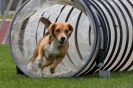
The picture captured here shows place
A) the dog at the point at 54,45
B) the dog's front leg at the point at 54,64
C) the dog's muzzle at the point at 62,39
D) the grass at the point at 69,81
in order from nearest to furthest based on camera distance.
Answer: the grass at the point at 69,81, the dog's muzzle at the point at 62,39, the dog at the point at 54,45, the dog's front leg at the point at 54,64

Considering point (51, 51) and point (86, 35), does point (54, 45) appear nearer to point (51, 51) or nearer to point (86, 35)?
point (51, 51)

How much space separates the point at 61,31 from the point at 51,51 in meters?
0.42

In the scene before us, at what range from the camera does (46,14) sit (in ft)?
39.1

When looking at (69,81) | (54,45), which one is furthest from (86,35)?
(69,81)

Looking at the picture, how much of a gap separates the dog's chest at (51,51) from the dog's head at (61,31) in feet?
0.67

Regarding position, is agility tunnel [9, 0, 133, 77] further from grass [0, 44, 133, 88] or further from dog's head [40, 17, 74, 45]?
dog's head [40, 17, 74, 45]

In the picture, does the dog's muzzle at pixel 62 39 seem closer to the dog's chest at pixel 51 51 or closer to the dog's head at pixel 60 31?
the dog's head at pixel 60 31

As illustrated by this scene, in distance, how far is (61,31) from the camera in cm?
938

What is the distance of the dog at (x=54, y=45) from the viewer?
9383mm

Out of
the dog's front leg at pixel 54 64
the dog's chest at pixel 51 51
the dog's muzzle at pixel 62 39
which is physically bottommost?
the dog's front leg at pixel 54 64

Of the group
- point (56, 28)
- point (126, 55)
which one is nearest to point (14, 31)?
point (56, 28)

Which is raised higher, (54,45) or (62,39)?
(62,39)

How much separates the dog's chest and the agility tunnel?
1.13 ft

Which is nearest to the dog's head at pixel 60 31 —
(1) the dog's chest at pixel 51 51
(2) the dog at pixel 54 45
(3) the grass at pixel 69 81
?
(2) the dog at pixel 54 45
